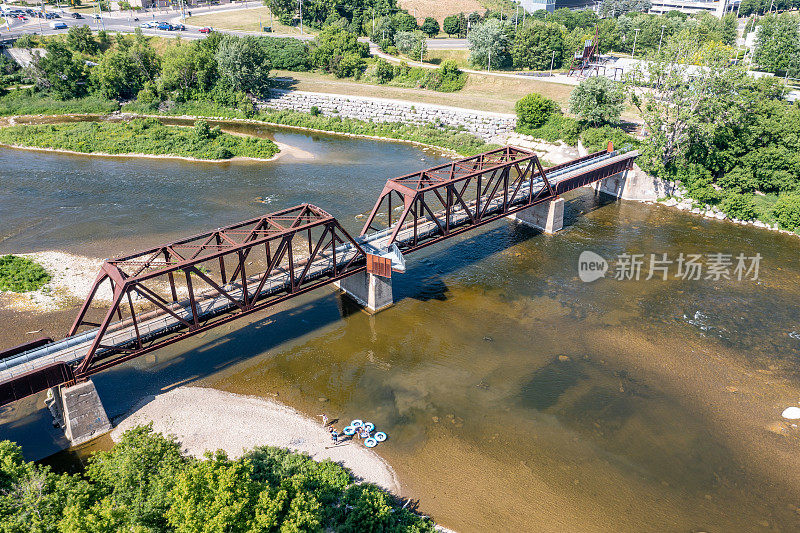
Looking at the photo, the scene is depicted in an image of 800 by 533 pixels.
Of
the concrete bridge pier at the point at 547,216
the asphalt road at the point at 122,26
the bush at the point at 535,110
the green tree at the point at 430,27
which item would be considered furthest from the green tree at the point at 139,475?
the green tree at the point at 430,27

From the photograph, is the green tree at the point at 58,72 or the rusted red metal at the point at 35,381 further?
the green tree at the point at 58,72

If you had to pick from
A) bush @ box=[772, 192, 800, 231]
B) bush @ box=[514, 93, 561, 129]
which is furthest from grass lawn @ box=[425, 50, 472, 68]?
bush @ box=[772, 192, 800, 231]

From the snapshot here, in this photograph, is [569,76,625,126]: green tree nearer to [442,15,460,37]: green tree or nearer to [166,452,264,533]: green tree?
[442,15,460,37]: green tree

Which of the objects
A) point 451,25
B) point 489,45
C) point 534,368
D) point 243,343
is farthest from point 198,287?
point 451,25

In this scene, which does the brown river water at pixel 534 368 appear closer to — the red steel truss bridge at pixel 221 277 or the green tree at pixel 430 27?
the red steel truss bridge at pixel 221 277

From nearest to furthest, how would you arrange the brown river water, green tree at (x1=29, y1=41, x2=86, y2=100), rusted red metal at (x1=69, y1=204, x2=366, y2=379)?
the brown river water, rusted red metal at (x1=69, y1=204, x2=366, y2=379), green tree at (x1=29, y1=41, x2=86, y2=100)

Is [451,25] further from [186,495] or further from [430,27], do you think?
[186,495]

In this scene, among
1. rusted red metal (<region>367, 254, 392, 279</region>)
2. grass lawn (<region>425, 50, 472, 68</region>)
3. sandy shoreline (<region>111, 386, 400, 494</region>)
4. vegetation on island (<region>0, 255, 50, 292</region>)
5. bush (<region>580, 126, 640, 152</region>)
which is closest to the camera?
sandy shoreline (<region>111, 386, 400, 494</region>)
